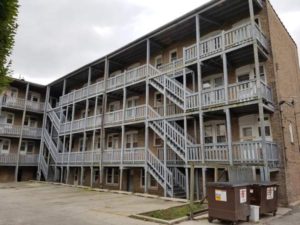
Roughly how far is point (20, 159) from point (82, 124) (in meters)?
8.07

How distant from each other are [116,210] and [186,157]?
538cm

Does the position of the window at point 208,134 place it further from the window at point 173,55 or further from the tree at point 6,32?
the tree at point 6,32

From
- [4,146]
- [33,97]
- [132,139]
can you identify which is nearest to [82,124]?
[132,139]

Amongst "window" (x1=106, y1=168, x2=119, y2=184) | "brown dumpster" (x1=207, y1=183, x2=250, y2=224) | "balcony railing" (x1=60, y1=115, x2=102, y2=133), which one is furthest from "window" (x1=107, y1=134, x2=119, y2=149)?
"brown dumpster" (x1=207, y1=183, x2=250, y2=224)

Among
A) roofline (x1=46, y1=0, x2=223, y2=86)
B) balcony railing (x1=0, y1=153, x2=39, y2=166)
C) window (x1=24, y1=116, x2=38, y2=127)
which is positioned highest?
roofline (x1=46, y1=0, x2=223, y2=86)

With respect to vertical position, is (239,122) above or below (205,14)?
below

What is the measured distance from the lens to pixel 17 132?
26469 mm

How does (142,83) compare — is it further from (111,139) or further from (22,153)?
(22,153)

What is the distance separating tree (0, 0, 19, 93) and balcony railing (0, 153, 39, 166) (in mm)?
22362

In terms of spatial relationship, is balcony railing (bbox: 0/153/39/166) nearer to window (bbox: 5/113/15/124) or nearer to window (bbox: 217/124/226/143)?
window (bbox: 5/113/15/124)

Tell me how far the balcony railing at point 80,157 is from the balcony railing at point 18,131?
476 centimetres

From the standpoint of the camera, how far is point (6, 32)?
5754 millimetres

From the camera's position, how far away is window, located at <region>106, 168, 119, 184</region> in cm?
2183

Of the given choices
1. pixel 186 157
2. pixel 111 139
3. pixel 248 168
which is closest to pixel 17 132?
pixel 111 139
